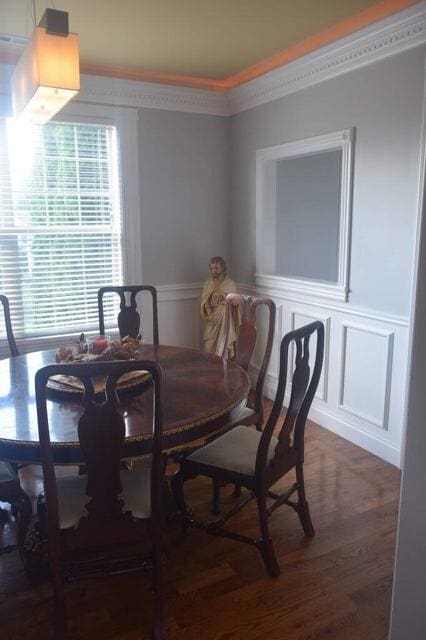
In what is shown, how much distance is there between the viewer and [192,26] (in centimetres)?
288

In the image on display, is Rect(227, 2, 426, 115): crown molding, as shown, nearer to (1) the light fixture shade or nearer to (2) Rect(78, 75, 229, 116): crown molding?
(2) Rect(78, 75, 229, 116): crown molding

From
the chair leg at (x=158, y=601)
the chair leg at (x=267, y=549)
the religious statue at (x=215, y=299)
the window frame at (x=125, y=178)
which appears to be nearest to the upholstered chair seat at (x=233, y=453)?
the chair leg at (x=267, y=549)

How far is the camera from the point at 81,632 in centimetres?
176

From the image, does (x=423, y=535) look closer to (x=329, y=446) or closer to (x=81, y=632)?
(x=81, y=632)

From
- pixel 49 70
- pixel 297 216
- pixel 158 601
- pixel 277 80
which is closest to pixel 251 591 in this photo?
pixel 158 601

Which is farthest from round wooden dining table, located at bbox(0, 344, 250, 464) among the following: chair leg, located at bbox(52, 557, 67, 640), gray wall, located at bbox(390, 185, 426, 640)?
gray wall, located at bbox(390, 185, 426, 640)

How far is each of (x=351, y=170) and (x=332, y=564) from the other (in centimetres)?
222

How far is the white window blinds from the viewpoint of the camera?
3.58 metres

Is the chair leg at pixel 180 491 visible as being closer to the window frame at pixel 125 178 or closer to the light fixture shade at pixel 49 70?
the light fixture shade at pixel 49 70

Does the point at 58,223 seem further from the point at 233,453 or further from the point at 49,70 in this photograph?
the point at 233,453

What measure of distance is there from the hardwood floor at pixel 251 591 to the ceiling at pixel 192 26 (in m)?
2.63

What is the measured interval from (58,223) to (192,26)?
1679 mm

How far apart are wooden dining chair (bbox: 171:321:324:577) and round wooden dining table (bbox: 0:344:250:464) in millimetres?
212

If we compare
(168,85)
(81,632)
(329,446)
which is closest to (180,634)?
(81,632)
